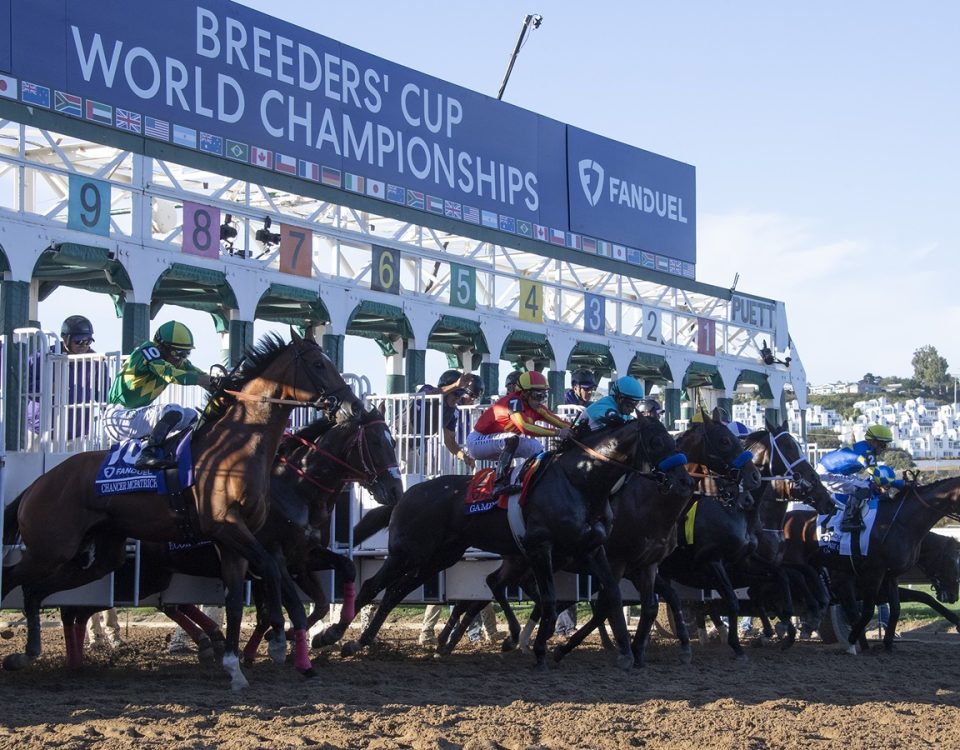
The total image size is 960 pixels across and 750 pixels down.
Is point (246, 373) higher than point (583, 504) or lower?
higher

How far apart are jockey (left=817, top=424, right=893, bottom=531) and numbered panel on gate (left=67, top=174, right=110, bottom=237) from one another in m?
7.26

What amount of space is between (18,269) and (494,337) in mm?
7421

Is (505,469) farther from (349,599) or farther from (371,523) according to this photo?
(371,523)

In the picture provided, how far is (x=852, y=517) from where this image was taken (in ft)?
40.9

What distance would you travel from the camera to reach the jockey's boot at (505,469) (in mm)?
10102

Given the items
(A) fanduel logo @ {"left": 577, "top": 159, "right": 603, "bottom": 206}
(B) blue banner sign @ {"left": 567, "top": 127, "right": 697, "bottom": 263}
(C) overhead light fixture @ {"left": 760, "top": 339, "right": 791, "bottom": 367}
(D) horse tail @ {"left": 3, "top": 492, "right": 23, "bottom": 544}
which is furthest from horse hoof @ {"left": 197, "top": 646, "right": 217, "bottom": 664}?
(C) overhead light fixture @ {"left": 760, "top": 339, "right": 791, "bottom": 367}

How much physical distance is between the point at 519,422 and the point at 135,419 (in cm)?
277

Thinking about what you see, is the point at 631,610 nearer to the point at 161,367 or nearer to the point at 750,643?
the point at 750,643

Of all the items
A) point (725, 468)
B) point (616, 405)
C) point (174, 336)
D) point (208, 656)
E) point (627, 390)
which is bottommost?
point (208, 656)

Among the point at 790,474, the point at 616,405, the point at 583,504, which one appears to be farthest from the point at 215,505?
the point at 790,474

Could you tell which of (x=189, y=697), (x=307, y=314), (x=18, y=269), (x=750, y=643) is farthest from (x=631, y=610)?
(x=189, y=697)

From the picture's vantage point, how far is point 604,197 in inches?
931

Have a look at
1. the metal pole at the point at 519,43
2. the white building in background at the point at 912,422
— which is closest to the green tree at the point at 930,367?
the white building in background at the point at 912,422

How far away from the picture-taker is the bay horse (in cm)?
1036
